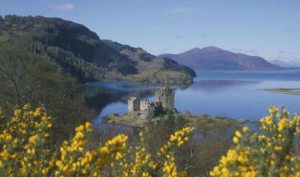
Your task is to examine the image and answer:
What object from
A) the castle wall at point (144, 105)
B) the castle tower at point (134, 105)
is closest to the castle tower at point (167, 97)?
the castle wall at point (144, 105)

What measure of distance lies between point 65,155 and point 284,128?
2.83 m

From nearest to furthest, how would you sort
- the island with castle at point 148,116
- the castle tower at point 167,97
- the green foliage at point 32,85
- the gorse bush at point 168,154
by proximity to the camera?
1. the gorse bush at point 168,154
2. the green foliage at point 32,85
3. the island with castle at point 148,116
4. the castle tower at point 167,97

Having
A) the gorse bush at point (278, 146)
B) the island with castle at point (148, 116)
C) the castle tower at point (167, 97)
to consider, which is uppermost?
the gorse bush at point (278, 146)

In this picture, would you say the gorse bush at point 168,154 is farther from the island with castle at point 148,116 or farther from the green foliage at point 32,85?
the island with castle at point 148,116

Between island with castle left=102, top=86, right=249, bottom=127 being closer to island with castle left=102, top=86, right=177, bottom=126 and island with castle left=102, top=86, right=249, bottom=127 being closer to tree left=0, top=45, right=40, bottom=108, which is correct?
island with castle left=102, top=86, right=177, bottom=126

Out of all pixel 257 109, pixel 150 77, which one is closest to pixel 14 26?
pixel 150 77

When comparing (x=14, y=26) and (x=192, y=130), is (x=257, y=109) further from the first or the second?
(x=14, y=26)

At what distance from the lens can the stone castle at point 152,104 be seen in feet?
160

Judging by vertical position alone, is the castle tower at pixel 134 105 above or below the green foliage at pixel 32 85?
below

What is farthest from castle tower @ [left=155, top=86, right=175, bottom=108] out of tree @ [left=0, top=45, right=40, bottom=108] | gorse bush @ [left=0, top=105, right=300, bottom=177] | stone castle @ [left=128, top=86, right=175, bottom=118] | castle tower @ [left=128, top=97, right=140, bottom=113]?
gorse bush @ [left=0, top=105, right=300, bottom=177]

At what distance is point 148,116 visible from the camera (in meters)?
46.8

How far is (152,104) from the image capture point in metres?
49.5

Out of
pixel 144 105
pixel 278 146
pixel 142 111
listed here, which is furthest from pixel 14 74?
pixel 142 111

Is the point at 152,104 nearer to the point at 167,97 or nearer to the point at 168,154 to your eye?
the point at 167,97
